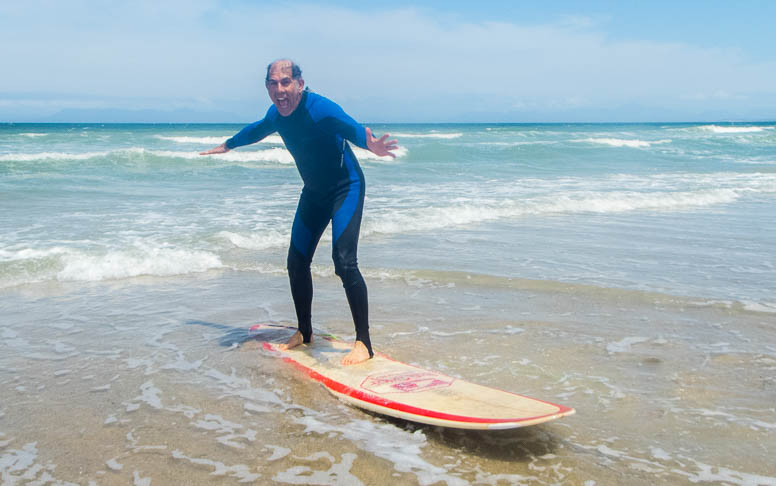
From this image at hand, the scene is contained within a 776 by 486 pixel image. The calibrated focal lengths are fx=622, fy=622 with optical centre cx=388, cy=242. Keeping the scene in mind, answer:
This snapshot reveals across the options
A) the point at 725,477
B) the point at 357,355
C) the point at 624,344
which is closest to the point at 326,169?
the point at 357,355

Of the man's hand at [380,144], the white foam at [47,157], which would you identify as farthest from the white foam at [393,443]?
the white foam at [47,157]

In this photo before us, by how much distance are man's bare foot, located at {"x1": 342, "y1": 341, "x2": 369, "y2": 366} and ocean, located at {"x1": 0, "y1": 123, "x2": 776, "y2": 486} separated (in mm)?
314

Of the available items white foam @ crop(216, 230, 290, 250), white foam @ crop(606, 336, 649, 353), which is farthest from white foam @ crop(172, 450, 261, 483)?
white foam @ crop(216, 230, 290, 250)

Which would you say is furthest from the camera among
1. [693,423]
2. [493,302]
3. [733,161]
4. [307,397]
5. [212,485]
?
[733,161]

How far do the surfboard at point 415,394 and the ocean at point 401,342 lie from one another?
102mm

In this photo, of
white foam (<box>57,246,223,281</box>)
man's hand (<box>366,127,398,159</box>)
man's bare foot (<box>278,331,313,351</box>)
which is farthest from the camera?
white foam (<box>57,246,223,281</box>)

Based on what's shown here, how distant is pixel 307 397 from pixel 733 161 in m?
28.8

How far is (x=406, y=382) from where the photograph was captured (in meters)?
3.70

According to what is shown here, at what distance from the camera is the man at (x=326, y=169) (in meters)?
4.00

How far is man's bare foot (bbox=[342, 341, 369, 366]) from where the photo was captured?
13.4 ft

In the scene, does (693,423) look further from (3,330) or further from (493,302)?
(3,330)

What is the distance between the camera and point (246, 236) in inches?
346

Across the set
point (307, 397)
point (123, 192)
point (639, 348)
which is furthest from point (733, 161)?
point (307, 397)

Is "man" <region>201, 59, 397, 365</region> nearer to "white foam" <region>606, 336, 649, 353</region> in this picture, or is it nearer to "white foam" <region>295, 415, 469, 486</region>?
"white foam" <region>295, 415, 469, 486</region>
